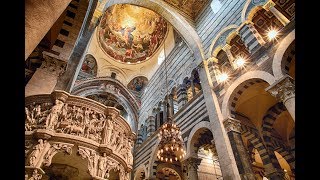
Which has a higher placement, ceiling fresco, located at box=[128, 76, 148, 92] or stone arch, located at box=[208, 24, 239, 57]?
ceiling fresco, located at box=[128, 76, 148, 92]

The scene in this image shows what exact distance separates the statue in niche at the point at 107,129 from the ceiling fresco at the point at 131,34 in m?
13.1

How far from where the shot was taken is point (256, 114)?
11.0 meters

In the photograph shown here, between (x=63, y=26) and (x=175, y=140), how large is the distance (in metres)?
5.25

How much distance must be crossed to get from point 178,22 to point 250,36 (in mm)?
5565

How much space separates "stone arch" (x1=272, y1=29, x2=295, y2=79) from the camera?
23.9 ft

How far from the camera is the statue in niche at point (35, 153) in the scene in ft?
12.9

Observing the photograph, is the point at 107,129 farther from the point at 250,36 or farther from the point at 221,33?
the point at 221,33

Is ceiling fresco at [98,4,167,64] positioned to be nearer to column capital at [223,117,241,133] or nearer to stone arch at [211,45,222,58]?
stone arch at [211,45,222,58]

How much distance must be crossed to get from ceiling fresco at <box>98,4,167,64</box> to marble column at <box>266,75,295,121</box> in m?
11.7

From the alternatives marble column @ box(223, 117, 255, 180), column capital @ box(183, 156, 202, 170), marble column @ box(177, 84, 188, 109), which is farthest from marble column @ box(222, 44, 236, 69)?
column capital @ box(183, 156, 202, 170)

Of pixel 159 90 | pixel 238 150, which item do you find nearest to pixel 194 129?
pixel 238 150

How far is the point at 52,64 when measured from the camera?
618 cm
